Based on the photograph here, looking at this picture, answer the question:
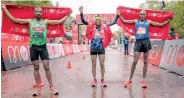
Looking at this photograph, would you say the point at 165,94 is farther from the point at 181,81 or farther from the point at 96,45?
the point at 181,81

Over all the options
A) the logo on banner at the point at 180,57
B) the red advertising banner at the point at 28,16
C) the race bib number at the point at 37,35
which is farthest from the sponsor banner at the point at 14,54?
the race bib number at the point at 37,35

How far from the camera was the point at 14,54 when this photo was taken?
56.4ft

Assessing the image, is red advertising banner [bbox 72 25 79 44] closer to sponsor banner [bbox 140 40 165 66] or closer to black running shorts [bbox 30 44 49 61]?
sponsor banner [bbox 140 40 165 66]

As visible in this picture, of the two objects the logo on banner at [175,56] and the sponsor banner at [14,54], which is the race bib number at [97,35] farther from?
the sponsor banner at [14,54]

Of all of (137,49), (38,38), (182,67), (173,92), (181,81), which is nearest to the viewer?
→ (38,38)

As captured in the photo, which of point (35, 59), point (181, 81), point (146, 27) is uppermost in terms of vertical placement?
point (146, 27)

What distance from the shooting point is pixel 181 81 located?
11.9 metres

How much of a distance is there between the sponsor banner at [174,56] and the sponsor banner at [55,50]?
10500 mm

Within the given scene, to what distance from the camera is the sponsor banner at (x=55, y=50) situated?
2651 centimetres

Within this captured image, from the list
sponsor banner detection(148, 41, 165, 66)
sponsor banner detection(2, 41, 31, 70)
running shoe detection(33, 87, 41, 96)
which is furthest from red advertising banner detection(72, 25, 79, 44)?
running shoe detection(33, 87, 41, 96)

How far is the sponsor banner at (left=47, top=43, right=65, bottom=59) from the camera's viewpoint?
87.0 ft

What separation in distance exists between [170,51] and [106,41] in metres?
6.59

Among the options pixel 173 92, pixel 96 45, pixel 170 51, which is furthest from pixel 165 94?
pixel 170 51

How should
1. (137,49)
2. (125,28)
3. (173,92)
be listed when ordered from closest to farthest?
1. (173,92)
2. (137,49)
3. (125,28)
